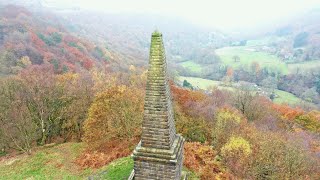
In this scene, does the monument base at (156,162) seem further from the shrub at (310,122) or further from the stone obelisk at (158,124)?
the shrub at (310,122)

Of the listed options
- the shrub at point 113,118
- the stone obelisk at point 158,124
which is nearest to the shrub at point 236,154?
the shrub at point 113,118

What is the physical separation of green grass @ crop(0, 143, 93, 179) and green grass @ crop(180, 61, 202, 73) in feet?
331

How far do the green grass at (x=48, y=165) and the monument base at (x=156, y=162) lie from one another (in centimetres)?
1565

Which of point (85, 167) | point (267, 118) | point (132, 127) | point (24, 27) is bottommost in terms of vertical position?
point (267, 118)

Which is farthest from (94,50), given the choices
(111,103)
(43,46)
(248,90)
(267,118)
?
(111,103)

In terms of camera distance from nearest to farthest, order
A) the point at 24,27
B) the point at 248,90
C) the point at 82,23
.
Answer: the point at 248,90 → the point at 24,27 → the point at 82,23

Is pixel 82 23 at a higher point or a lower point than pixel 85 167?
higher

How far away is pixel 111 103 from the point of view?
32.0m

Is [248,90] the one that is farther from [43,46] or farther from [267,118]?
[43,46]

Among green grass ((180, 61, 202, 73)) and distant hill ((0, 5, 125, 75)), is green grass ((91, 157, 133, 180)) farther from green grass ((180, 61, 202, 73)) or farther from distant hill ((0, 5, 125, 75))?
green grass ((180, 61, 202, 73))

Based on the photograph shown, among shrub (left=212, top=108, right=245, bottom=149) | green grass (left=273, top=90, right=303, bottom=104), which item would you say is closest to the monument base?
shrub (left=212, top=108, right=245, bottom=149)

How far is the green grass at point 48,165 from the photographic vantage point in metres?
27.1

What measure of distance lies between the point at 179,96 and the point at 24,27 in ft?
222


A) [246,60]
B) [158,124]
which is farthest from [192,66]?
[158,124]
